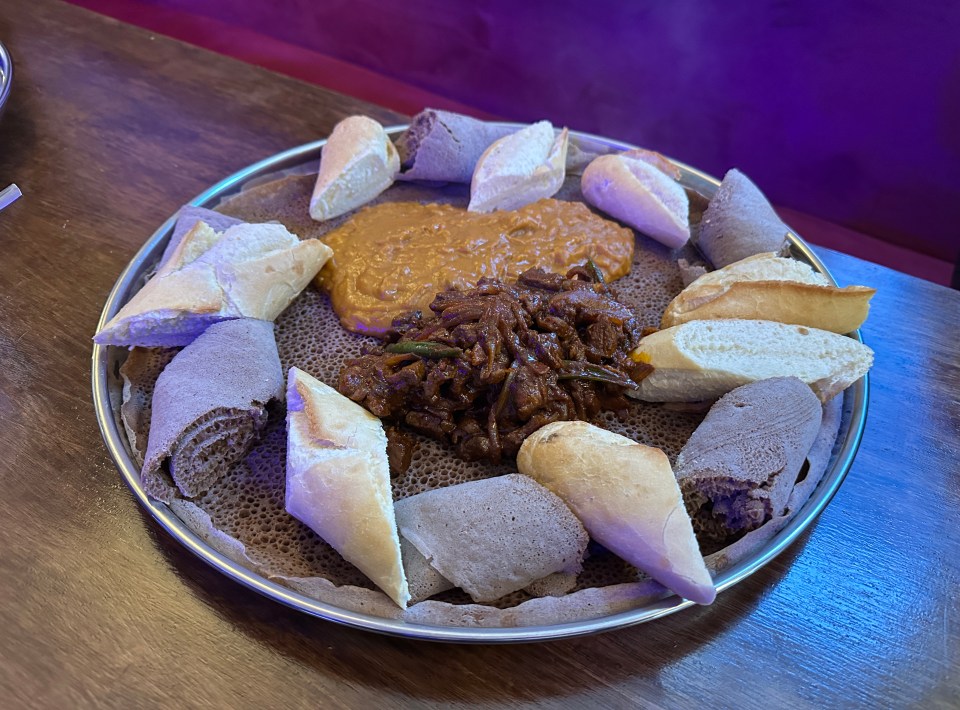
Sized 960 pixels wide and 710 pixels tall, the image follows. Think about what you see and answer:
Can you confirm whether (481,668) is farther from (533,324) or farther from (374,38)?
Result: (374,38)

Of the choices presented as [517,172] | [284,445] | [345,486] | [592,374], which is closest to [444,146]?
[517,172]

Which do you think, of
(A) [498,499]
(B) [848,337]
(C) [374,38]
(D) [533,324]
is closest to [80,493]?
(A) [498,499]

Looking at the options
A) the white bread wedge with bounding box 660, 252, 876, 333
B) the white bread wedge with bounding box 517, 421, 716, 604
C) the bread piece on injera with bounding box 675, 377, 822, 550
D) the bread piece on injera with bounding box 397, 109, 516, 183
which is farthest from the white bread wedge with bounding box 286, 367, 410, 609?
the bread piece on injera with bounding box 397, 109, 516, 183

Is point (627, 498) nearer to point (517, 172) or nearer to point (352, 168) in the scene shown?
point (517, 172)

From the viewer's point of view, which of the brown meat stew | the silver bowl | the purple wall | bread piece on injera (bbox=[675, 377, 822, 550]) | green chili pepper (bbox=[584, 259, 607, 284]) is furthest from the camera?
the purple wall

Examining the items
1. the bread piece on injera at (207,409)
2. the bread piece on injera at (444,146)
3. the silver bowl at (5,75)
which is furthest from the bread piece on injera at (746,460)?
the silver bowl at (5,75)

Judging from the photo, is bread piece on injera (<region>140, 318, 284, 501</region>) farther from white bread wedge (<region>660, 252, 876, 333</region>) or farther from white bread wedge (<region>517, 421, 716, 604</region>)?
white bread wedge (<region>660, 252, 876, 333</region>)
